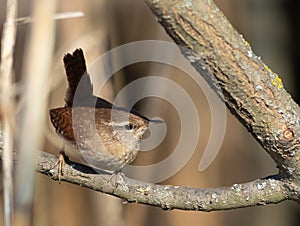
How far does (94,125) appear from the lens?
1845 millimetres

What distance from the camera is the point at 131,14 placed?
3184 millimetres

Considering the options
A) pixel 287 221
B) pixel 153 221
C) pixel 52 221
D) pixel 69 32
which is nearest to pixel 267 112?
pixel 69 32

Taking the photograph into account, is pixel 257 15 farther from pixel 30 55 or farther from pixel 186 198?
pixel 30 55

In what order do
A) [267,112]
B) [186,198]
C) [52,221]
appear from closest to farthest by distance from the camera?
[267,112] < [186,198] < [52,221]

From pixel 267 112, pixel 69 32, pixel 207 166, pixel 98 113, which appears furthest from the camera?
pixel 207 166

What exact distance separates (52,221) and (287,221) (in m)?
1.48

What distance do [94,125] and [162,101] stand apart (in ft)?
3.87

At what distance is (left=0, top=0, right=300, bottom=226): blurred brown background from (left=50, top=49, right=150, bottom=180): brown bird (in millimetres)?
250

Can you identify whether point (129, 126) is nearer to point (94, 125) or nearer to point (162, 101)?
point (94, 125)

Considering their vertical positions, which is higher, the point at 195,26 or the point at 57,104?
the point at 57,104

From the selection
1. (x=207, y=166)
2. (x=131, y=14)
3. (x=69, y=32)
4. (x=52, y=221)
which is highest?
(x=131, y=14)

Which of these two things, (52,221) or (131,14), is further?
(131,14)

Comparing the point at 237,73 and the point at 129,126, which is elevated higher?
the point at 129,126

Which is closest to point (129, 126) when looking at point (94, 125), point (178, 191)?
point (94, 125)
